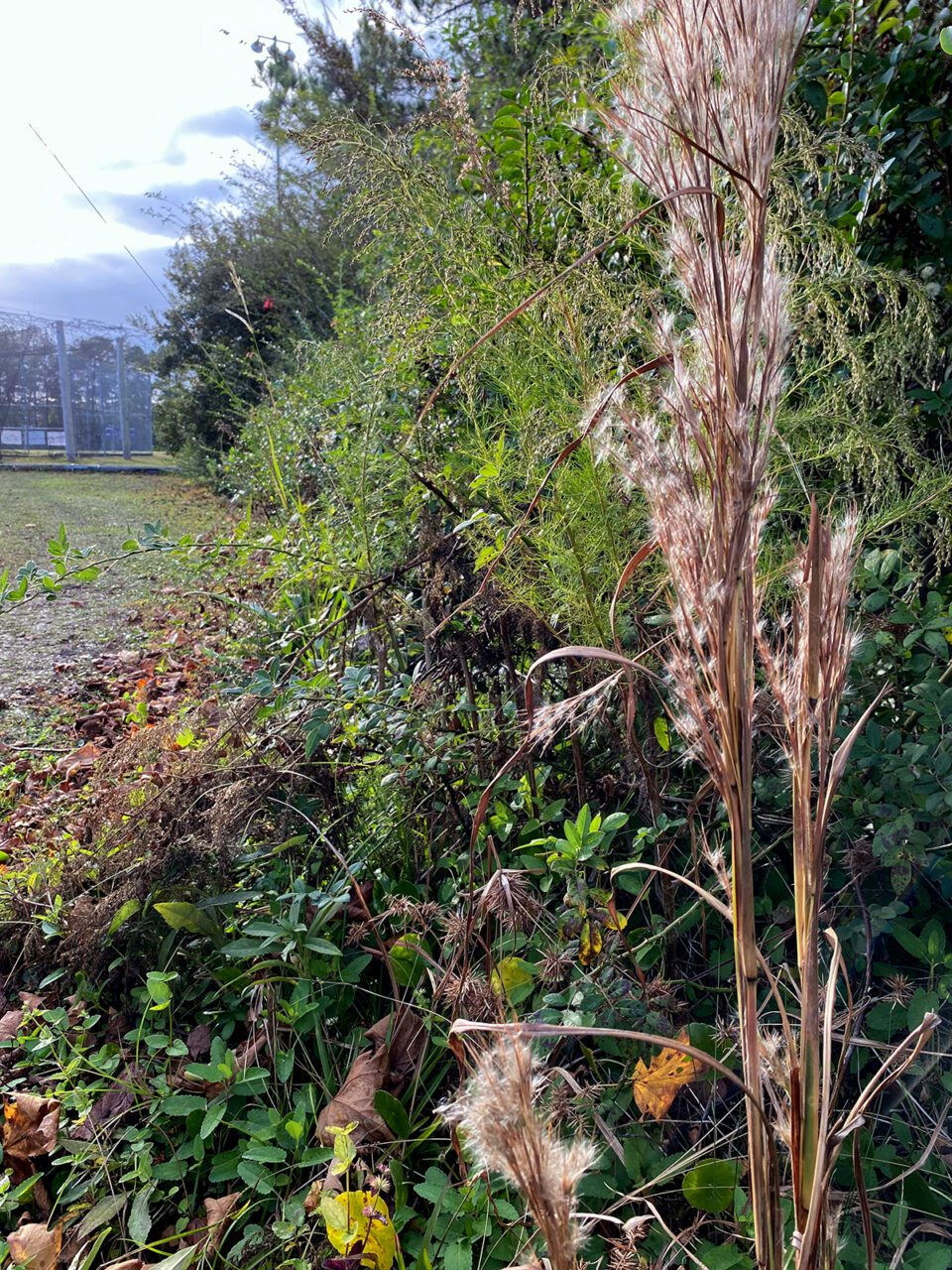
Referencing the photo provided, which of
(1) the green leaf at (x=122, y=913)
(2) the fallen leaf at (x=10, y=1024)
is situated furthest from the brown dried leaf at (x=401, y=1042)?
(2) the fallen leaf at (x=10, y=1024)

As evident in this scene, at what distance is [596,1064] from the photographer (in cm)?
149

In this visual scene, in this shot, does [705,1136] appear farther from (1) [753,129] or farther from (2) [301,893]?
(1) [753,129]

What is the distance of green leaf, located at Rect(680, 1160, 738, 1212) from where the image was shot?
1263mm

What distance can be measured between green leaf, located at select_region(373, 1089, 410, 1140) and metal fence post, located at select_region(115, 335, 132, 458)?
20.1m

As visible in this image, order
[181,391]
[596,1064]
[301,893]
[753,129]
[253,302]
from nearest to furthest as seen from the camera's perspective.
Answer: [753,129]
[596,1064]
[301,893]
[253,302]
[181,391]

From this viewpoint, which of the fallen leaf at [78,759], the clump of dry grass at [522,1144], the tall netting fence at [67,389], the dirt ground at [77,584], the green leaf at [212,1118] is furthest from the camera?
the tall netting fence at [67,389]

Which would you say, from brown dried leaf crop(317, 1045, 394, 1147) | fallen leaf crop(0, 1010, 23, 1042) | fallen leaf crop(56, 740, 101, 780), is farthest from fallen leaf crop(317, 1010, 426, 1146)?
fallen leaf crop(56, 740, 101, 780)

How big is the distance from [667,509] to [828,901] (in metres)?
1.09

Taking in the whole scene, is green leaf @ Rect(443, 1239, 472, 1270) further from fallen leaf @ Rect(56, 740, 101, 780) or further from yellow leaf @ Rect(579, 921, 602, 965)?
fallen leaf @ Rect(56, 740, 101, 780)

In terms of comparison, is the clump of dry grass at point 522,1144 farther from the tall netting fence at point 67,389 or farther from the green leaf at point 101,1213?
the tall netting fence at point 67,389

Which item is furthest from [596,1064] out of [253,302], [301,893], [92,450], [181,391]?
[92,450]

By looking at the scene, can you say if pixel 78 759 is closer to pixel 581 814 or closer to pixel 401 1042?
pixel 401 1042

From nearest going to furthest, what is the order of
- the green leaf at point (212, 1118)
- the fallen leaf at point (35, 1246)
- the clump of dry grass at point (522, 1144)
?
1. the clump of dry grass at point (522, 1144)
2. the fallen leaf at point (35, 1246)
3. the green leaf at point (212, 1118)

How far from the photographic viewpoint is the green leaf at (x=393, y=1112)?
1479 millimetres
